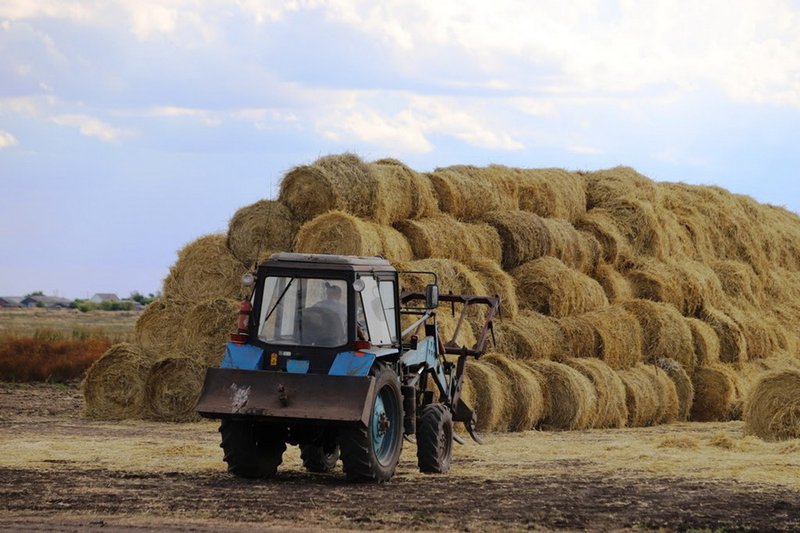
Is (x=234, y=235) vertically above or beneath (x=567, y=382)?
above

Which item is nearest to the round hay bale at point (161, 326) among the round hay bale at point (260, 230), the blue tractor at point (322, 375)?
the round hay bale at point (260, 230)

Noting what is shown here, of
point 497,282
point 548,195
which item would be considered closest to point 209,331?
point 497,282

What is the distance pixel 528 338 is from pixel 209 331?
4.77 meters

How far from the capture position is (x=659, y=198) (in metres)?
26.5

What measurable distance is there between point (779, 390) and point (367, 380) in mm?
7986

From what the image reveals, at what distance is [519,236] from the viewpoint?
22.1m

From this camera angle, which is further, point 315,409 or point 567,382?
point 567,382

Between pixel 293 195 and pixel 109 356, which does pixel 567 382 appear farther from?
pixel 109 356

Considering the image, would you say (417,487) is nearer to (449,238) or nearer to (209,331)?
(209,331)

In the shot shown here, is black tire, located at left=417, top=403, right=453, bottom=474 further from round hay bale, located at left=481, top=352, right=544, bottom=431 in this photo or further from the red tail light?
round hay bale, located at left=481, top=352, right=544, bottom=431

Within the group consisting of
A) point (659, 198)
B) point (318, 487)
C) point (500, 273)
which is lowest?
point (318, 487)

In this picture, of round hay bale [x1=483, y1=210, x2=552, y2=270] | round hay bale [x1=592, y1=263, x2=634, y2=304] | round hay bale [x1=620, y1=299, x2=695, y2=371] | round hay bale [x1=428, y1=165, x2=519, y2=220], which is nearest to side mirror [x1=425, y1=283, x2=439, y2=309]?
round hay bale [x1=428, y1=165, x2=519, y2=220]

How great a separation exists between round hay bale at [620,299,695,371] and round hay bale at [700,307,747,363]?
1471mm

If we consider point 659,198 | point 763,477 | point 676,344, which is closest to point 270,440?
point 763,477
